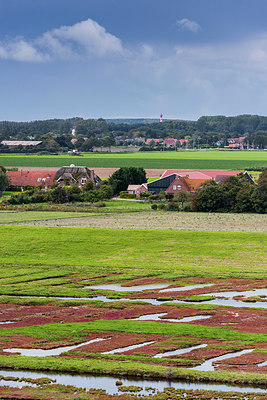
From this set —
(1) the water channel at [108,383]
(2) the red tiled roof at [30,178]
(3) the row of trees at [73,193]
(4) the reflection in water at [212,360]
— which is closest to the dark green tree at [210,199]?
(3) the row of trees at [73,193]

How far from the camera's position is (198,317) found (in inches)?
1473

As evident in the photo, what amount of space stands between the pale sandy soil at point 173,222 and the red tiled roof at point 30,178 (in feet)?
123

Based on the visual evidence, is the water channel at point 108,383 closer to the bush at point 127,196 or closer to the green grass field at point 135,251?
the green grass field at point 135,251

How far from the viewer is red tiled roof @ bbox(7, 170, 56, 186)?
124m

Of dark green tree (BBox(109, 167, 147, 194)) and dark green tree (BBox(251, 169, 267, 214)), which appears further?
dark green tree (BBox(109, 167, 147, 194))

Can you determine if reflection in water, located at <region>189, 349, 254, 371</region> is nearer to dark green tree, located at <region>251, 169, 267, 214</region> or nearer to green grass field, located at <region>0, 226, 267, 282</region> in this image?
green grass field, located at <region>0, 226, 267, 282</region>

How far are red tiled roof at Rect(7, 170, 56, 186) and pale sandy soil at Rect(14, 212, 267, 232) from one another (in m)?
37.6

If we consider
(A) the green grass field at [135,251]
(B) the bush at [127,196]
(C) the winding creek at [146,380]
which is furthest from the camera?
(B) the bush at [127,196]

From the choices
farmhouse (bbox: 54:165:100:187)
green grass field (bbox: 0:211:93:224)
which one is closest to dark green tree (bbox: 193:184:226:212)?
green grass field (bbox: 0:211:93:224)

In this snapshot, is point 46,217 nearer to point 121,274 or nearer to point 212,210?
point 212,210

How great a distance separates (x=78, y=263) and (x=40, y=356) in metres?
24.5

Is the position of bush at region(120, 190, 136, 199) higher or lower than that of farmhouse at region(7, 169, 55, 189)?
lower

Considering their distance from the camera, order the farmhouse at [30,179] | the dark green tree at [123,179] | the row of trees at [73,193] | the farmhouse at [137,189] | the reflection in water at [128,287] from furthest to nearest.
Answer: the farmhouse at [30,179], the dark green tree at [123,179], the farmhouse at [137,189], the row of trees at [73,193], the reflection in water at [128,287]

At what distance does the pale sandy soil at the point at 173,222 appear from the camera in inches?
2926
